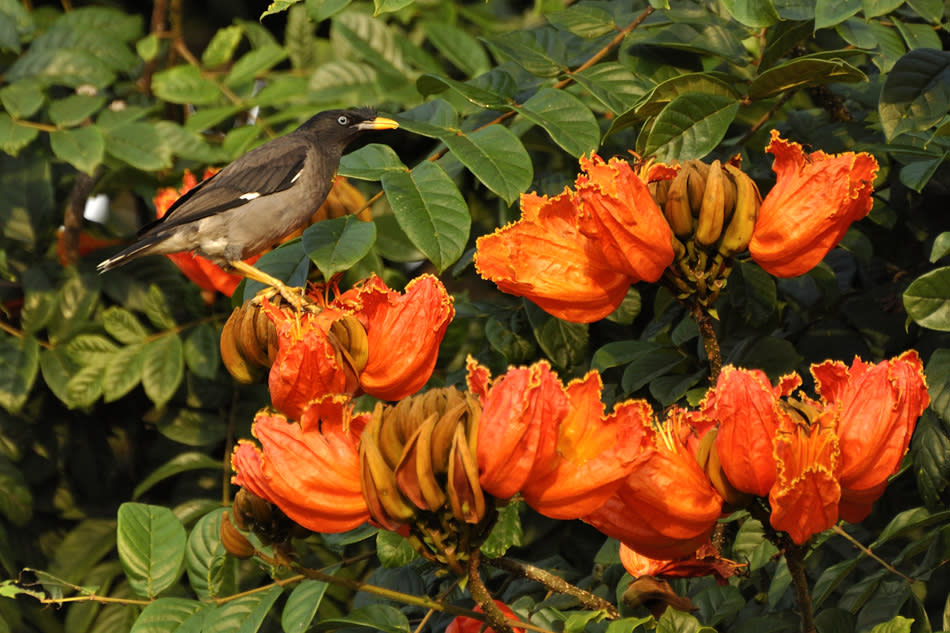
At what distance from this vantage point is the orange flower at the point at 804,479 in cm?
133

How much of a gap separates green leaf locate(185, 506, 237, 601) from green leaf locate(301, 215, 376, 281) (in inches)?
19.0

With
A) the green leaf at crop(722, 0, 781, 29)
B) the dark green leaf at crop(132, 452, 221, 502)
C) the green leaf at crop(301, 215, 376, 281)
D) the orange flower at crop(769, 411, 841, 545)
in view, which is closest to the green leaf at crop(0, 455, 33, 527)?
the dark green leaf at crop(132, 452, 221, 502)

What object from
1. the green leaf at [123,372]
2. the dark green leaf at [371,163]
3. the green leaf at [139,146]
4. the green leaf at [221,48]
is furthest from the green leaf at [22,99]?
the dark green leaf at [371,163]

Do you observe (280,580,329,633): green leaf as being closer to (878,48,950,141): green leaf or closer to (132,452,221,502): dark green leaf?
(878,48,950,141): green leaf

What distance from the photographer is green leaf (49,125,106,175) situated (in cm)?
308

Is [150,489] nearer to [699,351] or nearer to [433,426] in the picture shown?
[699,351]

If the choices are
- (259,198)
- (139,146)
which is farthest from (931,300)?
(139,146)

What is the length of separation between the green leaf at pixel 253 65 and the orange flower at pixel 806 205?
2456mm

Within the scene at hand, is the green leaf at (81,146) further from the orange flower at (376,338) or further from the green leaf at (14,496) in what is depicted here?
the orange flower at (376,338)

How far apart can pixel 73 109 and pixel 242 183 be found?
1.89 feet

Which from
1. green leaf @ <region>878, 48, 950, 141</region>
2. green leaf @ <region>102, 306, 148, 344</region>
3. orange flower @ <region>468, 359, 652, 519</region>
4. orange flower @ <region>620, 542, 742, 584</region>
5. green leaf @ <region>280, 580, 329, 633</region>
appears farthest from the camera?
green leaf @ <region>102, 306, 148, 344</region>

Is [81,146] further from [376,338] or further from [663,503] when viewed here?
[663,503]

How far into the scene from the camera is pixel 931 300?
1825 millimetres

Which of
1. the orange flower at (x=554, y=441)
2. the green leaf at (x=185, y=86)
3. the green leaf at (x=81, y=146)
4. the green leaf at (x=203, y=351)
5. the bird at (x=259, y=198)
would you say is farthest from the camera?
the green leaf at (x=185, y=86)
